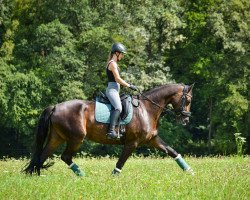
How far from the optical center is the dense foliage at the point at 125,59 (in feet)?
133

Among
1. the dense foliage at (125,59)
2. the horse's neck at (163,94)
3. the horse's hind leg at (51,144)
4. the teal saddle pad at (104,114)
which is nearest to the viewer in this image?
the horse's hind leg at (51,144)

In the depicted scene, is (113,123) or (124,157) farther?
(124,157)

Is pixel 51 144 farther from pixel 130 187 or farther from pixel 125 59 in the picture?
pixel 125 59

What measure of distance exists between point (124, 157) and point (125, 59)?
32.4 m

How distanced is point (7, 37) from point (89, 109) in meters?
31.3

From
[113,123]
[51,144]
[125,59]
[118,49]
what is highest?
[118,49]

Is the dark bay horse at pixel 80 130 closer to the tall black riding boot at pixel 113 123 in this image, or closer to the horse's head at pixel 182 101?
the tall black riding boot at pixel 113 123

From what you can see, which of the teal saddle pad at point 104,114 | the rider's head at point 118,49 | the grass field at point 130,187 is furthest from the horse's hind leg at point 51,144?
the rider's head at point 118,49

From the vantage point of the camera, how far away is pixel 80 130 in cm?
1223

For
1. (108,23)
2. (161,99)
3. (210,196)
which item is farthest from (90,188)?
(108,23)

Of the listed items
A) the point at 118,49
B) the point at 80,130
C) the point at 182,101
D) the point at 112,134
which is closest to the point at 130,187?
the point at 112,134

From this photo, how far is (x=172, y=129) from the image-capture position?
149 feet

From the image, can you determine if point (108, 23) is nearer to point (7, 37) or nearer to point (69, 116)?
point (7, 37)

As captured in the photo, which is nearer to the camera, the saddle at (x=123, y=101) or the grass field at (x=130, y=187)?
the grass field at (x=130, y=187)
